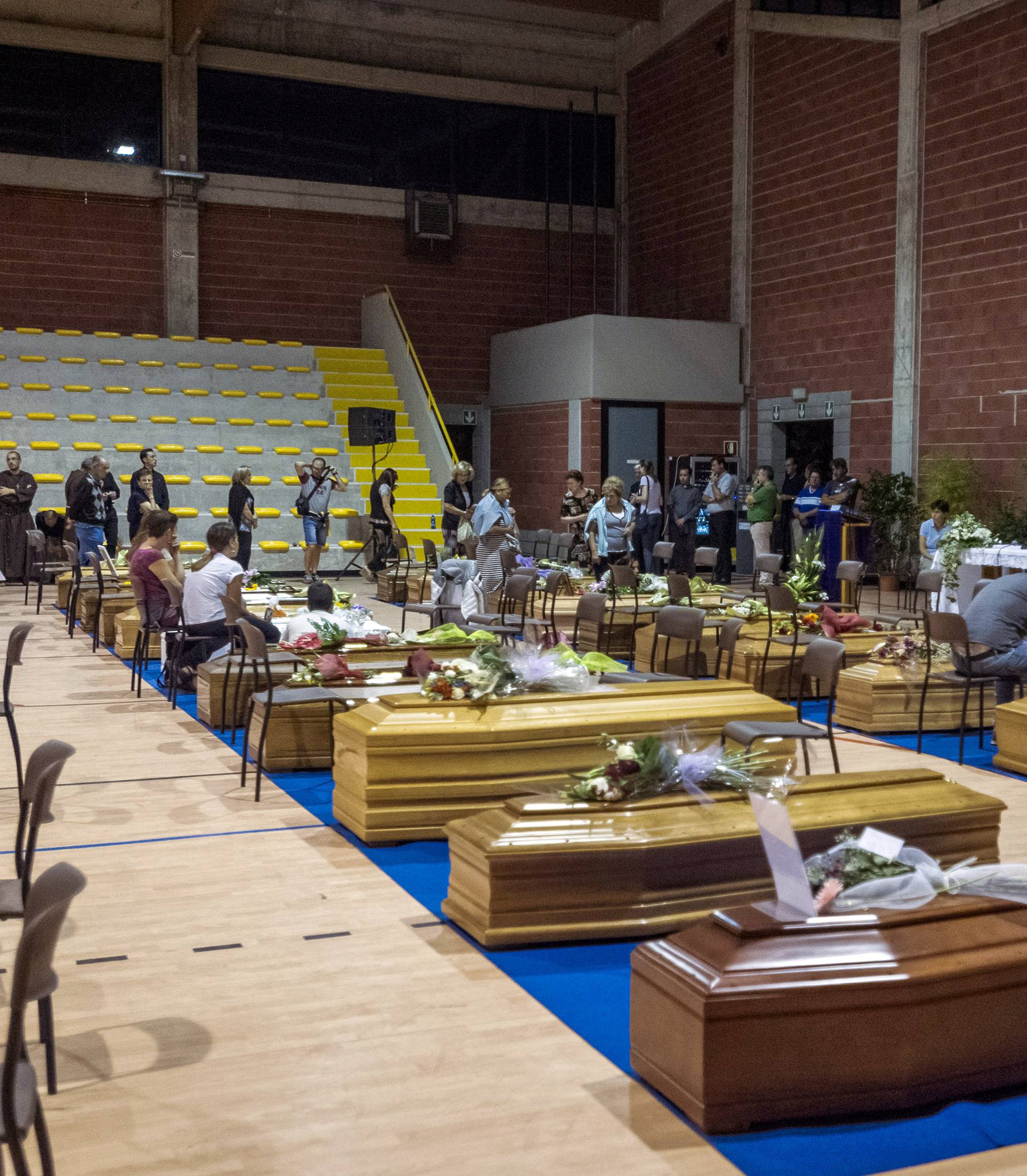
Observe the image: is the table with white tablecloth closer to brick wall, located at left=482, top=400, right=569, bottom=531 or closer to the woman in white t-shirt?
the woman in white t-shirt

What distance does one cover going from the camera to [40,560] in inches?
486

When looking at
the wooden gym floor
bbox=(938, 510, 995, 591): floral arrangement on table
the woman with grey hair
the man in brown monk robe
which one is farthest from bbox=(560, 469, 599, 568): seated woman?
the wooden gym floor

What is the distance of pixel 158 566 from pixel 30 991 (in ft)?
20.1

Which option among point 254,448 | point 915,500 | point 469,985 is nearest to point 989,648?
point 469,985

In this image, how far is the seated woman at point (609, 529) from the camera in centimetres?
1193

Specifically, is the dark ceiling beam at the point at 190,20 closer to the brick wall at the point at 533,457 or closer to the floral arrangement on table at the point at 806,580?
the brick wall at the point at 533,457

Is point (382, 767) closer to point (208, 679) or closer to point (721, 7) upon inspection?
point (208, 679)

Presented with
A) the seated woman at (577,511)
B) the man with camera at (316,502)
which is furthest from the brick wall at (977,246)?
the man with camera at (316,502)

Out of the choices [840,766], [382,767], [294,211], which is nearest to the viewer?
[382,767]

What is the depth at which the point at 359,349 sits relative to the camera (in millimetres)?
19922

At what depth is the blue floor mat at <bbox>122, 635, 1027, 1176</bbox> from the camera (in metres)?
2.66

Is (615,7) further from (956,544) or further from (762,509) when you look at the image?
(956,544)

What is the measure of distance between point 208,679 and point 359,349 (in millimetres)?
13198

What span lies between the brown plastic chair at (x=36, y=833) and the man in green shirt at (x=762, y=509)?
1227cm
